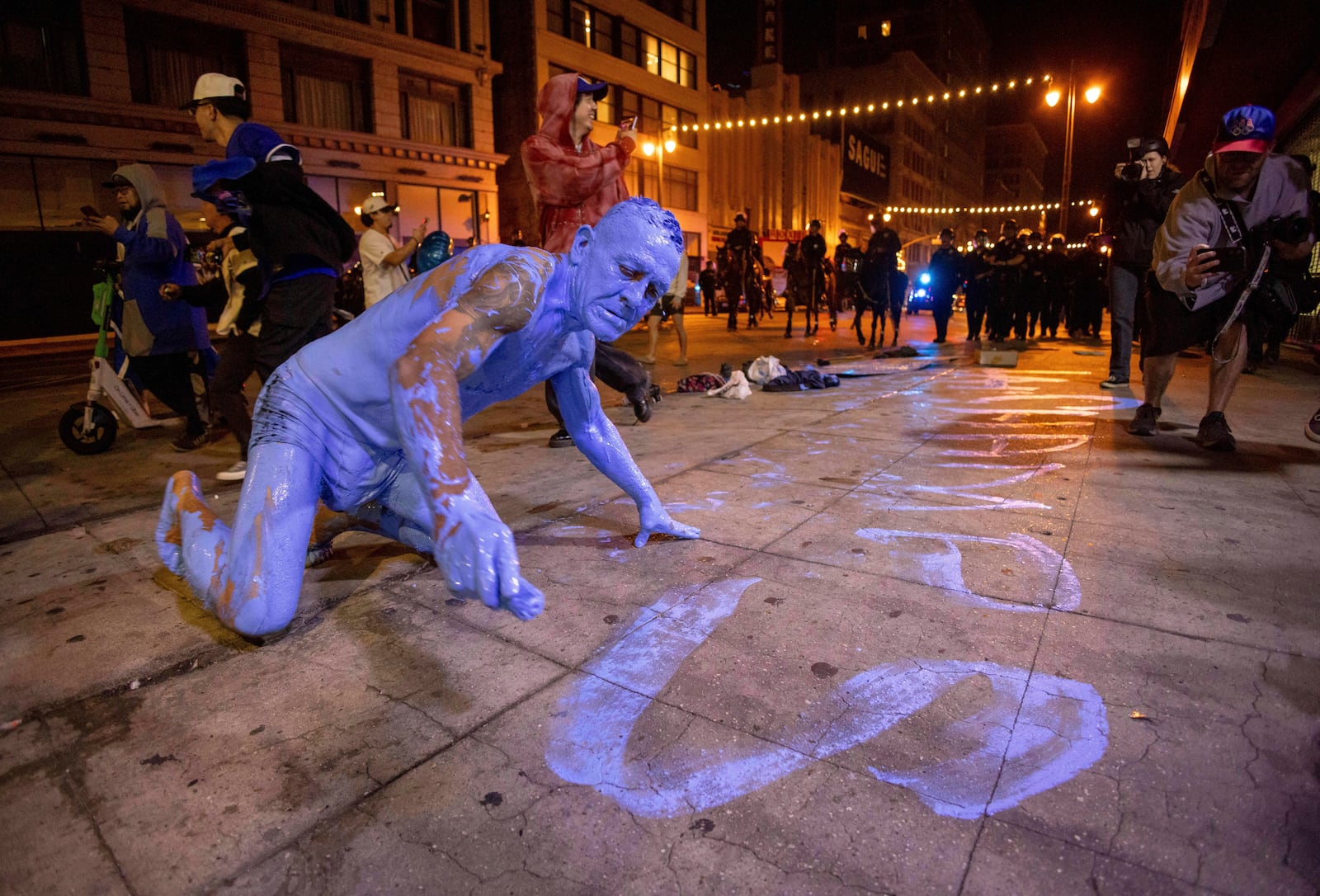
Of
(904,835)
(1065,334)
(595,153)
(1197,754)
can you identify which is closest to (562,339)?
(904,835)

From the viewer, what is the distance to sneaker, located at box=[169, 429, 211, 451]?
15.9ft

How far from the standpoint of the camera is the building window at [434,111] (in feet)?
70.2

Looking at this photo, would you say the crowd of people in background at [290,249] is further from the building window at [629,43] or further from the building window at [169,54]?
the building window at [629,43]

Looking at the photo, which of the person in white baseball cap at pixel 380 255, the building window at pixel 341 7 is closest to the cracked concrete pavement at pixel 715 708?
the person in white baseball cap at pixel 380 255

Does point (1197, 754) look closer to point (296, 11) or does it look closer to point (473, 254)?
point (473, 254)

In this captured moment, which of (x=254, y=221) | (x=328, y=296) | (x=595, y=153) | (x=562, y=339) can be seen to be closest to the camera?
(x=562, y=339)

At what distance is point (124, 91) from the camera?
1599 centimetres

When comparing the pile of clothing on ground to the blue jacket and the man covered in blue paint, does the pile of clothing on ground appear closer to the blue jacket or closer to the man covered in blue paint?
the blue jacket

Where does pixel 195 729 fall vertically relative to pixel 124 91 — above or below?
below

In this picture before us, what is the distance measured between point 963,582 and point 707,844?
4.97 feet

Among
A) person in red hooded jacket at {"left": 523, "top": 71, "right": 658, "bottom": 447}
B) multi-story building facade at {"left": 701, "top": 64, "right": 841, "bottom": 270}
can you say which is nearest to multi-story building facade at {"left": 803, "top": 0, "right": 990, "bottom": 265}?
multi-story building facade at {"left": 701, "top": 64, "right": 841, "bottom": 270}

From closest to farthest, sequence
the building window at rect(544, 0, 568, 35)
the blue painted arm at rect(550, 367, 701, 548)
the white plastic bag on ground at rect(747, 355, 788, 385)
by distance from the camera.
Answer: the blue painted arm at rect(550, 367, 701, 548)
the white plastic bag on ground at rect(747, 355, 788, 385)
the building window at rect(544, 0, 568, 35)

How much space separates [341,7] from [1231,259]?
2296 centimetres

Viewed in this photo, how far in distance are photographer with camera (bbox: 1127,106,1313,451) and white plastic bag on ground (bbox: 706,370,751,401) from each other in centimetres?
325
